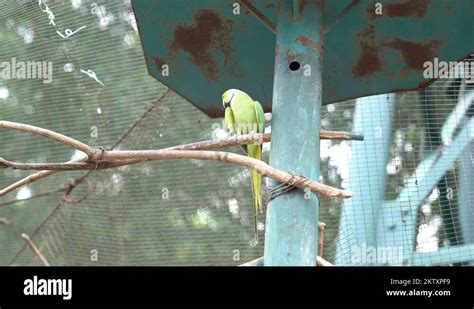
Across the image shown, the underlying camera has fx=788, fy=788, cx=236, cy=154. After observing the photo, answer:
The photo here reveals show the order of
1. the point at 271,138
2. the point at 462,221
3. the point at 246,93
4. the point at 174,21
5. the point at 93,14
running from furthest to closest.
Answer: the point at 93,14, the point at 462,221, the point at 246,93, the point at 174,21, the point at 271,138

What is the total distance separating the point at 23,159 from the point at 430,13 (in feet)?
7.42

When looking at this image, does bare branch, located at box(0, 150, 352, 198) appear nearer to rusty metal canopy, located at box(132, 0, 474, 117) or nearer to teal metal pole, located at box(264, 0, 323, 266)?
teal metal pole, located at box(264, 0, 323, 266)

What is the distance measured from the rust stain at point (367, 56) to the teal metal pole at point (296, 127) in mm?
292

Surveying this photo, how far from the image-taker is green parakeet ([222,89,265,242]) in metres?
2.90

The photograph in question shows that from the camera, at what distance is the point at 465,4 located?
2682 mm

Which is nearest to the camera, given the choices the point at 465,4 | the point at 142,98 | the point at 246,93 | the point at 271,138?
the point at 271,138

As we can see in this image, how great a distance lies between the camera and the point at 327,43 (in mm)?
2871

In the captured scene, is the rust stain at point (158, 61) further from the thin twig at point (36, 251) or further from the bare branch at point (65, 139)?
the thin twig at point (36, 251)

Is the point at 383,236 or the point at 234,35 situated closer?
the point at 234,35

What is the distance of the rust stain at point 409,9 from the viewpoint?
2.69m

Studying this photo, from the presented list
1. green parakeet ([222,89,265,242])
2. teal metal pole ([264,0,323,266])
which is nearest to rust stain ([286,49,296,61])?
teal metal pole ([264,0,323,266])

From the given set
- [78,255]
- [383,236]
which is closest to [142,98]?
[78,255]

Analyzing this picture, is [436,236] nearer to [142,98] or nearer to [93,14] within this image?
[142,98]

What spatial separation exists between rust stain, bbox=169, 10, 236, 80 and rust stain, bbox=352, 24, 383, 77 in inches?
18.5
